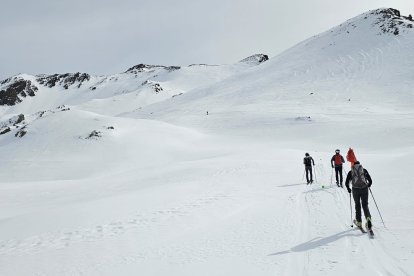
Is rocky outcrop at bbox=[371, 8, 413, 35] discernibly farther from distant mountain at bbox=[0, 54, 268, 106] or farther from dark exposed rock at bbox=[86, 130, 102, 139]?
dark exposed rock at bbox=[86, 130, 102, 139]

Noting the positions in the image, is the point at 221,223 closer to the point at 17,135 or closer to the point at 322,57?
the point at 17,135

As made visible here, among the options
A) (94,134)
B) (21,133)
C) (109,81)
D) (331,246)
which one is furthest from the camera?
(109,81)

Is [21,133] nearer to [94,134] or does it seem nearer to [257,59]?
[94,134]

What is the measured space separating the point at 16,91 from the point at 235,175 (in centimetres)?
17929

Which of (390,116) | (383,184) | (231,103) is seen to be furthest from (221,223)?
(231,103)

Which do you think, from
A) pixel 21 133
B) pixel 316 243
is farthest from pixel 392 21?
pixel 316 243

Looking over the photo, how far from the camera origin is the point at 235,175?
24094 mm

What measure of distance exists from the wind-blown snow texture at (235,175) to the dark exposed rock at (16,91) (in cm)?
6076

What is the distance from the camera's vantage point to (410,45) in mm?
101500

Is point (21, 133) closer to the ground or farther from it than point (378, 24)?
closer to the ground

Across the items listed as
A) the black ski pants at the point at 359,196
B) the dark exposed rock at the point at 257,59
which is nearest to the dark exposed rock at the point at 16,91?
the dark exposed rock at the point at 257,59

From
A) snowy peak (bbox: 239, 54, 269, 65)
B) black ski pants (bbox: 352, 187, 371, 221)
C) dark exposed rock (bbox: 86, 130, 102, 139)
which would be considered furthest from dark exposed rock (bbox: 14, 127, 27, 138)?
snowy peak (bbox: 239, 54, 269, 65)

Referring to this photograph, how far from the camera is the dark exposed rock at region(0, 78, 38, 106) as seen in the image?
572 ft

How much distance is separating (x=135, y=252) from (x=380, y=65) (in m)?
92.8
